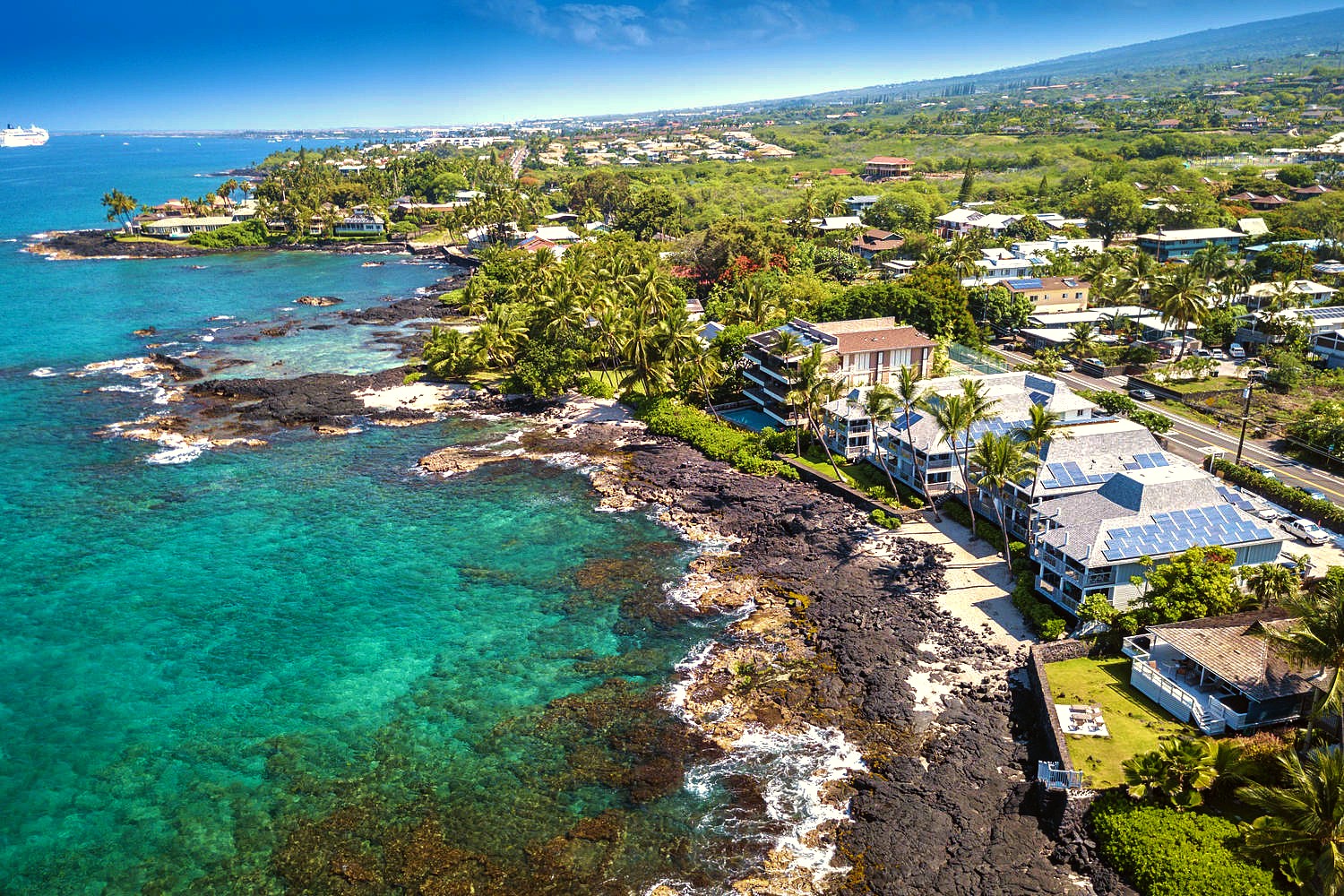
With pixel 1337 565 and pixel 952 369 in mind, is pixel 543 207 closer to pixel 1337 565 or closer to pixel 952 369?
pixel 952 369

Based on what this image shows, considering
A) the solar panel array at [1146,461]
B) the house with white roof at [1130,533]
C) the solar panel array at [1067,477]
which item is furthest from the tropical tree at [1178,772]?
the solar panel array at [1146,461]

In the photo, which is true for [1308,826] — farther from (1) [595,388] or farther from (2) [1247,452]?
(1) [595,388]

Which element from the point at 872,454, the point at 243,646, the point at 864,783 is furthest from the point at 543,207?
the point at 864,783

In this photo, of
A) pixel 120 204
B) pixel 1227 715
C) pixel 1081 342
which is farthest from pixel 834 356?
pixel 120 204

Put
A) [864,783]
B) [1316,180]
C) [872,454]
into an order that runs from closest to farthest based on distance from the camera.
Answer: [864,783] < [872,454] < [1316,180]

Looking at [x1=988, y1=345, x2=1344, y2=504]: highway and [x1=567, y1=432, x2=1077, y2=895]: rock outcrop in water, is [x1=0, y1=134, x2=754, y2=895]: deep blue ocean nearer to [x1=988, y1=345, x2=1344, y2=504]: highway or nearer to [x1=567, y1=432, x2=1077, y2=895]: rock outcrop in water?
[x1=567, y1=432, x2=1077, y2=895]: rock outcrop in water

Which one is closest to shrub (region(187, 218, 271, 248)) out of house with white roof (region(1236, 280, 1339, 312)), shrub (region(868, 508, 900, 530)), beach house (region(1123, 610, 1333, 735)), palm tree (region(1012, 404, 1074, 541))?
shrub (region(868, 508, 900, 530))

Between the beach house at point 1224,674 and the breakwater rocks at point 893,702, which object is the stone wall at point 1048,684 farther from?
the beach house at point 1224,674
